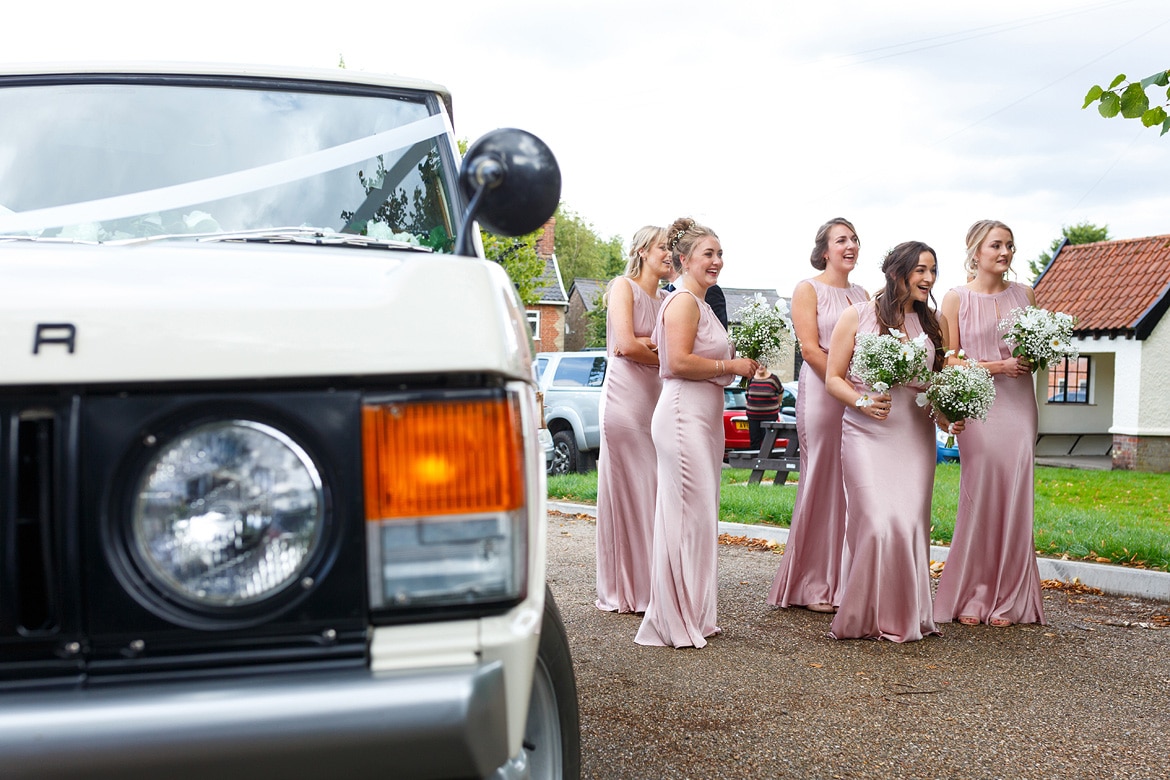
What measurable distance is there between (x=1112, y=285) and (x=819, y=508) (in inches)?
955

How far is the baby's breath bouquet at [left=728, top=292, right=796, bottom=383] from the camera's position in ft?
21.9

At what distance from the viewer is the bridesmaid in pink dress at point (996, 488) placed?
6.35 metres

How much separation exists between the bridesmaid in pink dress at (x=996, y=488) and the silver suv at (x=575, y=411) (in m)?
10.8

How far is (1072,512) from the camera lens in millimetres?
10586

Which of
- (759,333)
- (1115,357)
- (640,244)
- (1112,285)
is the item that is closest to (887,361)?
(759,333)

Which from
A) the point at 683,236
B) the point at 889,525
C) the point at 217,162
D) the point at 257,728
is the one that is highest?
the point at 683,236

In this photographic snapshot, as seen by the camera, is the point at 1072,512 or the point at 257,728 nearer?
the point at 257,728

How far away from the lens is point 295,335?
1634mm

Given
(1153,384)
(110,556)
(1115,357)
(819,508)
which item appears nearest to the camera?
(110,556)

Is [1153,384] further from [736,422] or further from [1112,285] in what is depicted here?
[736,422]

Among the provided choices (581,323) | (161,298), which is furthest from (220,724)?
(581,323)

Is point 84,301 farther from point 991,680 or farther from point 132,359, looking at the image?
point 991,680

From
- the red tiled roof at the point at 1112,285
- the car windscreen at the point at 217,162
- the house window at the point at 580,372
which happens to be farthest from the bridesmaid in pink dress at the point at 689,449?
the red tiled roof at the point at 1112,285

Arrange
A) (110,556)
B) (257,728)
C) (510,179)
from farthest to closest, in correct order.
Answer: (510,179), (110,556), (257,728)
